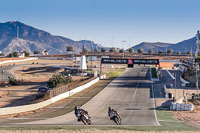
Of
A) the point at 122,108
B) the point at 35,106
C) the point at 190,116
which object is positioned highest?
the point at 35,106

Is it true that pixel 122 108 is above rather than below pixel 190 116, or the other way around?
above

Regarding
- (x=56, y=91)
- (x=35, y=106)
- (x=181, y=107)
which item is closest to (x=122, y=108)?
(x=181, y=107)

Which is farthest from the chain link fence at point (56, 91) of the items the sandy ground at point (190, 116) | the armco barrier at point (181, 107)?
the sandy ground at point (190, 116)

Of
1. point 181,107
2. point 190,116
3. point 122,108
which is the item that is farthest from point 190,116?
point 122,108

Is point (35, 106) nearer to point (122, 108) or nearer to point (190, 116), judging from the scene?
point (122, 108)

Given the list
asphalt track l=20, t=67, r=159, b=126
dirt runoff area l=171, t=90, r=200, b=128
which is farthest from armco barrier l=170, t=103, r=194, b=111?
asphalt track l=20, t=67, r=159, b=126

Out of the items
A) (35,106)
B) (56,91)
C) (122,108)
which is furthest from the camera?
(56,91)

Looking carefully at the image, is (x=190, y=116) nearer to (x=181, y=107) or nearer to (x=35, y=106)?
(x=181, y=107)

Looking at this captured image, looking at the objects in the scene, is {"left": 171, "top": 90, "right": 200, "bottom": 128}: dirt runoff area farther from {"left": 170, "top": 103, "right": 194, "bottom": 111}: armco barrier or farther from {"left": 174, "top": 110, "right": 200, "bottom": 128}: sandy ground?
{"left": 170, "top": 103, "right": 194, "bottom": 111}: armco barrier

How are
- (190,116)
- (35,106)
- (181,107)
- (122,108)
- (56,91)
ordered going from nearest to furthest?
(190,116)
(35,106)
(181,107)
(122,108)
(56,91)

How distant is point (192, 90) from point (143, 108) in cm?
2372

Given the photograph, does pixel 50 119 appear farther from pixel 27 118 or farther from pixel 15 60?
pixel 15 60

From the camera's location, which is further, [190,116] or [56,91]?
[56,91]

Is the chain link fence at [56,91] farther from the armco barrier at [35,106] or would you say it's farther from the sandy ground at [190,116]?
the sandy ground at [190,116]
